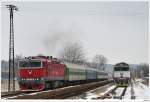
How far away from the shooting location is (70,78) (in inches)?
1108

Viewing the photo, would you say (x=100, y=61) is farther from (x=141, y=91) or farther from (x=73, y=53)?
(x=141, y=91)

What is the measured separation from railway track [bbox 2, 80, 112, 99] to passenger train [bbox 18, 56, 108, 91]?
0.75ft

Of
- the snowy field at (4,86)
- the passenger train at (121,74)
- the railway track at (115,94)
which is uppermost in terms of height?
the passenger train at (121,74)

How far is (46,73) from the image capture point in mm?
27078

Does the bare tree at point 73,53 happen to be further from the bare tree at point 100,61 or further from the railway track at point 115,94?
the railway track at point 115,94

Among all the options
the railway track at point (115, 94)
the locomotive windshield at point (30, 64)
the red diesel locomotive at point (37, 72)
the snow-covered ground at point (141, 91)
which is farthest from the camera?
the locomotive windshield at point (30, 64)

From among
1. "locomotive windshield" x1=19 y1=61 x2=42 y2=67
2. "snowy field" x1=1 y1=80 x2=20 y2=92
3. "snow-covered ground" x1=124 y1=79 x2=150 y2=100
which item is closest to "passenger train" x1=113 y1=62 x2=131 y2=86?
"snow-covered ground" x1=124 y1=79 x2=150 y2=100

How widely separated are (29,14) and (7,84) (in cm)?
224

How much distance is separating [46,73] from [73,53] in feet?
4.39

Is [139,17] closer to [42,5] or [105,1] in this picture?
[105,1]

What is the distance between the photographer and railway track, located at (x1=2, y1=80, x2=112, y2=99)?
85.9 feet

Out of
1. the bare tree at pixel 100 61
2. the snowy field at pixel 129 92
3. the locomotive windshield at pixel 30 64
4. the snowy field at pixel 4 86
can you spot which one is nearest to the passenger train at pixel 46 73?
the locomotive windshield at pixel 30 64

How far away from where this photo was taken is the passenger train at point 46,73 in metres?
26.7

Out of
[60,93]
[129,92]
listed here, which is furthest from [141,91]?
[60,93]
